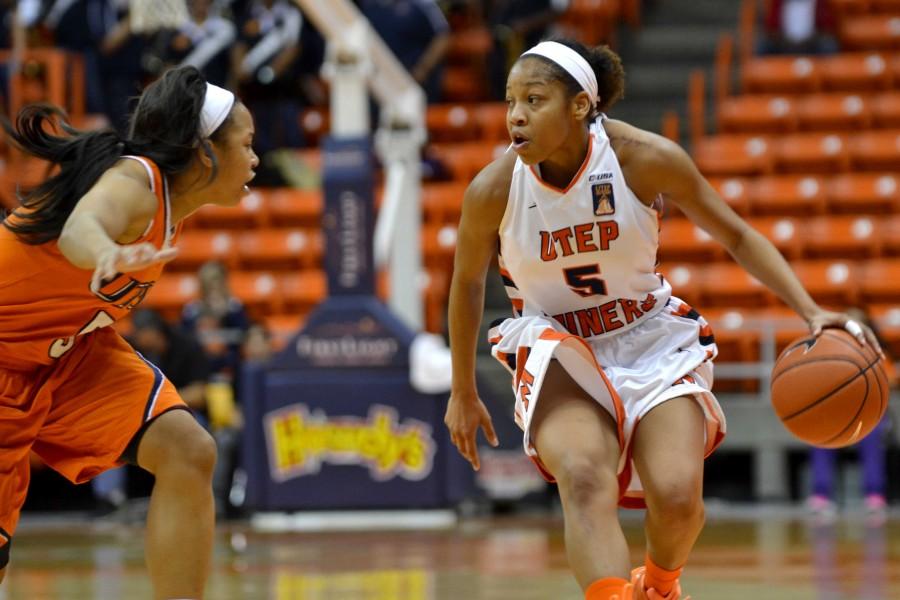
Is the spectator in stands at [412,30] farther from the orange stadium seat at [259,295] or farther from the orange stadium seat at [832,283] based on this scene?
the orange stadium seat at [832,283]

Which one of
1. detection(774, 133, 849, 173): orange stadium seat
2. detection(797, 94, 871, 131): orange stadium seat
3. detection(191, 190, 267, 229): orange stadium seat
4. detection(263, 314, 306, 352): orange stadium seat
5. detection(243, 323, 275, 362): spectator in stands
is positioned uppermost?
detection(797, 94, 871, 131): orange stadium seat

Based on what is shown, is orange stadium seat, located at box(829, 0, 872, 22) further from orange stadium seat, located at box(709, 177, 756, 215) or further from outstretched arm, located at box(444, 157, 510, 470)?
outstretched arm, located at box(444, 157, 510, 470)

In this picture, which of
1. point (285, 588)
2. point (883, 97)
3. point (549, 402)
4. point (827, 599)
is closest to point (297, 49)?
point (883, 97)

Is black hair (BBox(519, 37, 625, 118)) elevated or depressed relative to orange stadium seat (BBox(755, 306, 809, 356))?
elevated

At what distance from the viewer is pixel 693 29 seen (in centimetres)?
1642

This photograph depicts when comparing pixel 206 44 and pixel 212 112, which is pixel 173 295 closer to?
pixel 206 44

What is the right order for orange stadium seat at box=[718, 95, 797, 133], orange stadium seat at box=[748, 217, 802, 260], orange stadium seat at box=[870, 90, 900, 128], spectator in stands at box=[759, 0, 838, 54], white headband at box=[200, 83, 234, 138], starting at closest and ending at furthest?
white headband at box=[200, 83, 234, 138], orange stadium seat at box=[748, 217, 802, 260], orange stadium seat at box=[870, 90, 900, 128], orange stadium seat at box=[718, 95, 797, 133], spectator in stands at box=[759, 0, 838, 54]

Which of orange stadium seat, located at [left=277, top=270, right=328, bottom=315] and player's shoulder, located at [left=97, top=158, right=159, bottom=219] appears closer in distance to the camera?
player's shoulder, located at [left=97, top=158, right=159, bottom=219]

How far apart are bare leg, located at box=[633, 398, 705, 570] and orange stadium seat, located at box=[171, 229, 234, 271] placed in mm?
9489

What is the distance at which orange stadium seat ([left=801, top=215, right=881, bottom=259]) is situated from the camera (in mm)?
12617

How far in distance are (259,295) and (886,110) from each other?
19.2 feet

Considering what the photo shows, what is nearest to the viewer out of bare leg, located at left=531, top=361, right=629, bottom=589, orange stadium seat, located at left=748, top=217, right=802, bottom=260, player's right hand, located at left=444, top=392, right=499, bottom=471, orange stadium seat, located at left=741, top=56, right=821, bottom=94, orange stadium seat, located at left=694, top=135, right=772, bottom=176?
bare leg, located at left=531, top=361, right=629, bottom=589

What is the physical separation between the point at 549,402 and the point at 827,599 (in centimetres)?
210

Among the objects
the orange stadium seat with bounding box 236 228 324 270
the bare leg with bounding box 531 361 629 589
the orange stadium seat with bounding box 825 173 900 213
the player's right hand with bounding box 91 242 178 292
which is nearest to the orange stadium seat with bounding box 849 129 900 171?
the orange stadium seat with bounding box 825 173 900 213
